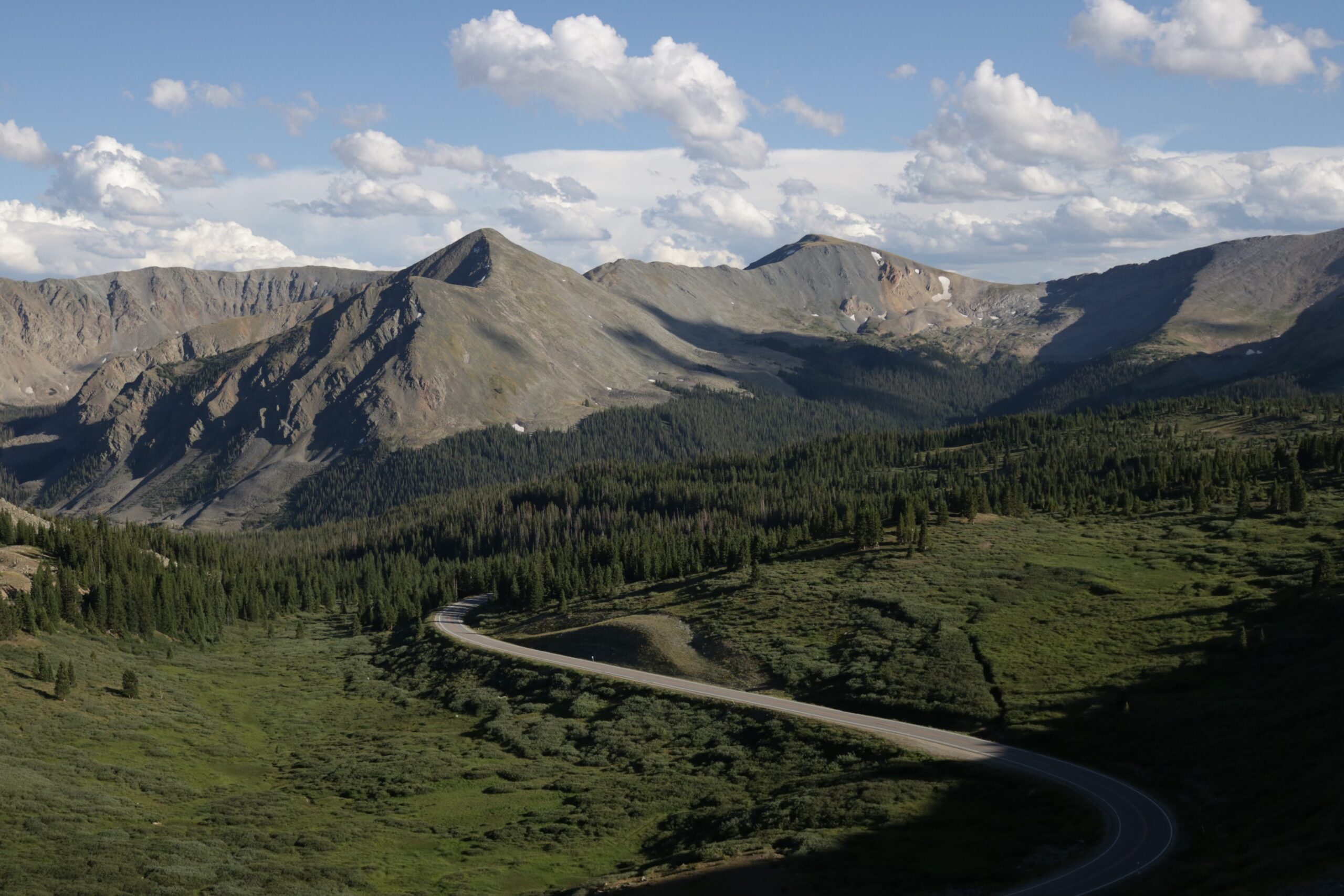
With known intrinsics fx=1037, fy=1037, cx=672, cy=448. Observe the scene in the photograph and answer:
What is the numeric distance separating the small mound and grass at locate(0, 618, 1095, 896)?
329 inches

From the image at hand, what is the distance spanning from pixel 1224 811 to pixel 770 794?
2816 cm

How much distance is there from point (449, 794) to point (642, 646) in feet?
134

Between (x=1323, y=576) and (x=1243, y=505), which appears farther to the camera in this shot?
(x=1243, y=505)

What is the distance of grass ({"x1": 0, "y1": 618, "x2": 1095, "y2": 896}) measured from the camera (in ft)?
187

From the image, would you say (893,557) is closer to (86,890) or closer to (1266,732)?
(1266,732)

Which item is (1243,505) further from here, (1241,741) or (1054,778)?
(1054,778)

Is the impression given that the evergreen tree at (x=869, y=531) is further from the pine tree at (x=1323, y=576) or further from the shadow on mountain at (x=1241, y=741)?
the pine tree at (x=1323, y=576)

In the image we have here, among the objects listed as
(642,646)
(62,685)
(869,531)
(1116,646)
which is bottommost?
(642,646)

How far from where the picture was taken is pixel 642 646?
11812 cm

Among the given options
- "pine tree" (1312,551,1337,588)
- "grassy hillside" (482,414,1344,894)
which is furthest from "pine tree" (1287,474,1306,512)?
"pine tree" (1312,551,1337,588)

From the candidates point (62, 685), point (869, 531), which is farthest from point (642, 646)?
point (62, 685)

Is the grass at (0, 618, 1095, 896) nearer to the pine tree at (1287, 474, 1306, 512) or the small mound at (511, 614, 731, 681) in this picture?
the small mound at (511, 614, 731, 681)

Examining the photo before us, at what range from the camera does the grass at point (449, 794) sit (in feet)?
187

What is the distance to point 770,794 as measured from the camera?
235 ft
